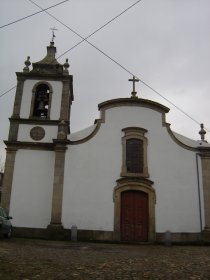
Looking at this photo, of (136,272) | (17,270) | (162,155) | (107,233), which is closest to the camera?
(17,270)

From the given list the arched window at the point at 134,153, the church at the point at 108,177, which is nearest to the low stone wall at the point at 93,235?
the church at the point at 108,177

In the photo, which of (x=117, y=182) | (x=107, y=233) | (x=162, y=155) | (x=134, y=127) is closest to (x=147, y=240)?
(x=107, y=233)

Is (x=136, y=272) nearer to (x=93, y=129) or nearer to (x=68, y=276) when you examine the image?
(x=68, y=276)

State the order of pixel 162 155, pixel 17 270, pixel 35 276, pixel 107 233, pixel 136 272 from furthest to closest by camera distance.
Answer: pixel 162 155, pixel 107 233, pixel 136 272, pixel 17 270, pixel 35 276

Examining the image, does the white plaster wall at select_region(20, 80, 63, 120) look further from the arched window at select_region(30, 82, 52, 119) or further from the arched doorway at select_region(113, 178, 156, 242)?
the arched doorway at select_region(113, 178, 156, 242)

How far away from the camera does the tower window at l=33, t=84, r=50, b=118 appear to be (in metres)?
18.5

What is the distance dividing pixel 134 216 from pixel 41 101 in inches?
315

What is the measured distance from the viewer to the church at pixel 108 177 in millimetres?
15828

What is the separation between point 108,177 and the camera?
1644cm

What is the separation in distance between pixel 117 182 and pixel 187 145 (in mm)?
4287

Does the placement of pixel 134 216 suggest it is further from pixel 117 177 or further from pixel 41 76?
pixel 41 76

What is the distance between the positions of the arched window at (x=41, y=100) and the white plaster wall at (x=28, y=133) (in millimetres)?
732

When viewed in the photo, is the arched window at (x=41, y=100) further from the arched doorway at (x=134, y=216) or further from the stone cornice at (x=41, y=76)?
the arched doorway at (x=134, y=216)

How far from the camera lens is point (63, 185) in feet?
52.6
